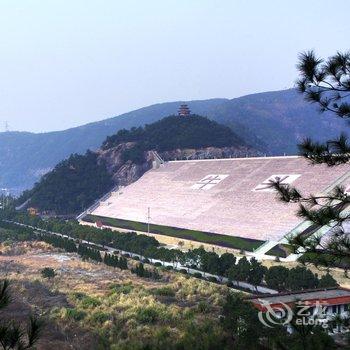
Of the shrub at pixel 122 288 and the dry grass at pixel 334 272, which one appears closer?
the shrub at pixel 122 288

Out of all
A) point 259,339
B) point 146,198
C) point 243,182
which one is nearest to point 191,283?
point 259,339

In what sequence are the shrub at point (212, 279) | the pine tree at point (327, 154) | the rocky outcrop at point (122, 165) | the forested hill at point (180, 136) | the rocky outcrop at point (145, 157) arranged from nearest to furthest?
the pine tree at point (327, 154) < the shrub at point (212, 279) < the rocky outcrop at point (122, 165) < the rocky outcrop at point (145, 157) < the forested hill at point (180, 136)

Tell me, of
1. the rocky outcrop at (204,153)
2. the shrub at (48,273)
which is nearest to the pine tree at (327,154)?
the shrub at (48,273)

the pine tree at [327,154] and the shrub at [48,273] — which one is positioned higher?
the pine tree at [327,154]

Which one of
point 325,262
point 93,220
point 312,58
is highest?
point 312,58

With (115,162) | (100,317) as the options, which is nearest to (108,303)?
(100,317)

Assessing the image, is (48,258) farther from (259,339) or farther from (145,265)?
(259,339)

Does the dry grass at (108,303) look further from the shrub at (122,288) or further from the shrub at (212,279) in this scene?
the shrub at (212,279)

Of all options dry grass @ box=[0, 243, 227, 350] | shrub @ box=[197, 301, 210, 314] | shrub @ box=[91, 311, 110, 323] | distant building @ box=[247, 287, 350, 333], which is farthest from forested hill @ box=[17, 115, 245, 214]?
→ distant building @ box=[247, 287, 350, 333]
